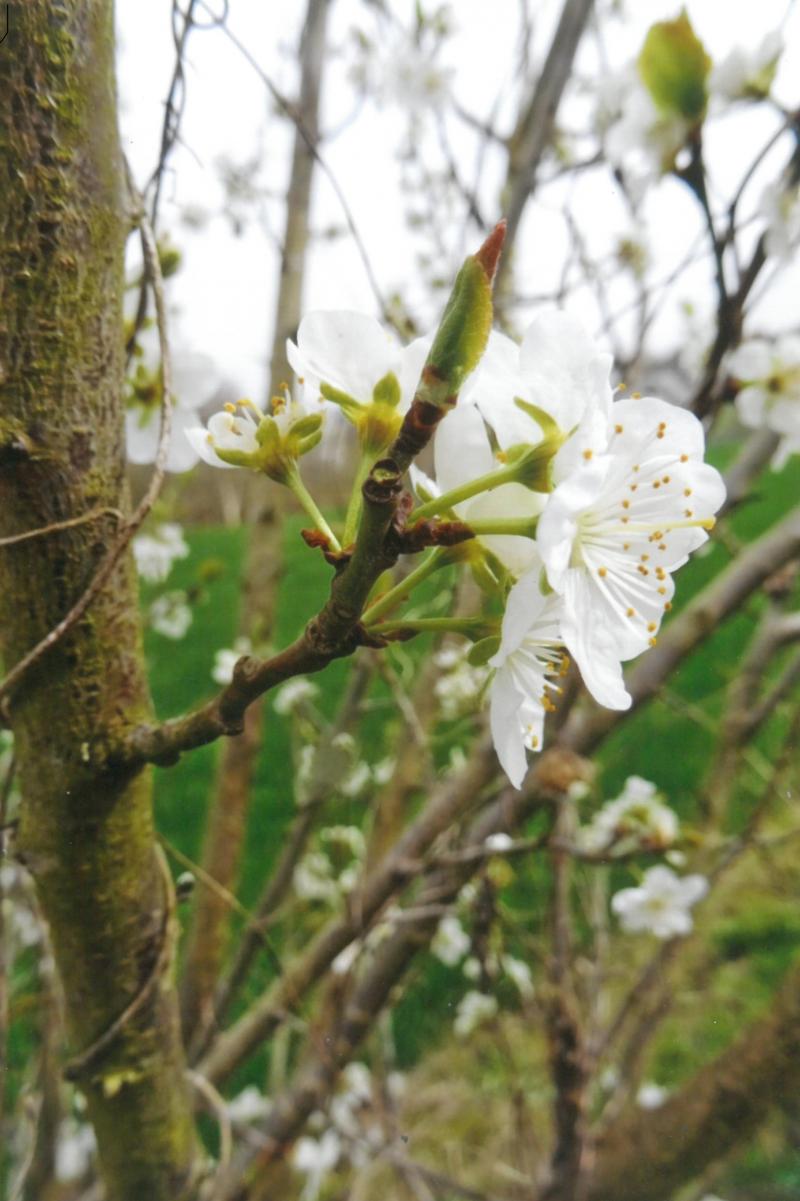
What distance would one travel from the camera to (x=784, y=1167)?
1927 millimetres

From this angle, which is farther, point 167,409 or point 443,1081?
point 443,1081

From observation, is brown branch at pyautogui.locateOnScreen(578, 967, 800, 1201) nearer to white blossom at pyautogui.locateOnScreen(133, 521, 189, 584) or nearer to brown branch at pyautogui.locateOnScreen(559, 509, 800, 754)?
brown branch at pyautogui.locateOnScreen(559, 509, 800, 754)

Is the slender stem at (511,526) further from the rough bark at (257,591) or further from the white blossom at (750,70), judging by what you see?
the rough bark at (257,591)

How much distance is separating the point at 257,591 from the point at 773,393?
1.02 metres

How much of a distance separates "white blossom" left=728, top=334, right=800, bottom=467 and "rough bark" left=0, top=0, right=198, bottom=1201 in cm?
85

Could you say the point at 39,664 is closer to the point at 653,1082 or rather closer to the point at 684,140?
the point at 684,140

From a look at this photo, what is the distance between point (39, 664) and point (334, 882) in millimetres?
1464

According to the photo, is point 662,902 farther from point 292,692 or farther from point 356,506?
point 356,506

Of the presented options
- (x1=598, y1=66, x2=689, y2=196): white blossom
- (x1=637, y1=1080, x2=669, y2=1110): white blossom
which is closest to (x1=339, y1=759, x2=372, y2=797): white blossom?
(x1=637, y1=1080, x2=669, y2=1110): white blossom

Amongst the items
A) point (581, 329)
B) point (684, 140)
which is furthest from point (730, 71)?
point (581, 329)

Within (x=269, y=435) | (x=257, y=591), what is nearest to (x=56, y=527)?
(x=269, y=435)

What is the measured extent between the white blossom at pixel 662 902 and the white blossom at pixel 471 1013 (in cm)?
51

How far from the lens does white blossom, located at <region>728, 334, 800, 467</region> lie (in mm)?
1103

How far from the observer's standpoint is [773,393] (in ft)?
3.75
